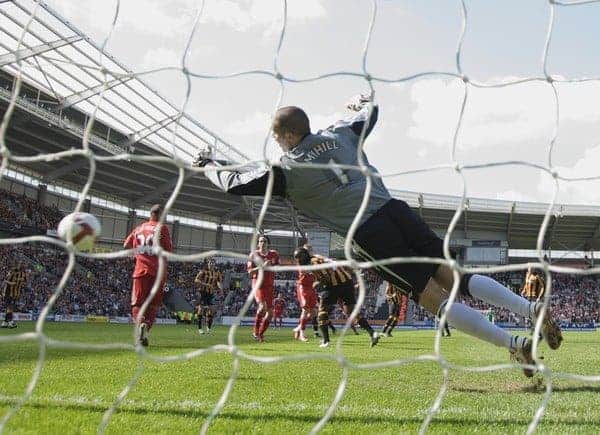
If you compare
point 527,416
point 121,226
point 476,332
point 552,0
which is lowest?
point 527,416

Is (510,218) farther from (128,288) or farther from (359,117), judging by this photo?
(359,117)

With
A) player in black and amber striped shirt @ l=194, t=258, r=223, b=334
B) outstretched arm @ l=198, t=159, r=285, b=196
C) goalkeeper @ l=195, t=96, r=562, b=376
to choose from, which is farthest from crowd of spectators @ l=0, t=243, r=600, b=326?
outstretched arm @ l=198, t=159, r=285, b=196

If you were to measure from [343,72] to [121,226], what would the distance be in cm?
4096

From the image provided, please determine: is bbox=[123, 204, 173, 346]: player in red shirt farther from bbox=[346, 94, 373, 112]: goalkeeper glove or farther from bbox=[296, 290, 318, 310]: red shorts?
bbox=[296, 290, 318, 310]: red shorts

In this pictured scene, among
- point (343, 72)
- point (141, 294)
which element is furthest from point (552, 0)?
point (141, 294)

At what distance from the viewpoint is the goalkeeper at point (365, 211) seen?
12.3 ft

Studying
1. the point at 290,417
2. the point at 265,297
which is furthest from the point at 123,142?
the point at 290,417

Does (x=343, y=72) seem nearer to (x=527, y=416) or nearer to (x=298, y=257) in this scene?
(x=527, y=416)

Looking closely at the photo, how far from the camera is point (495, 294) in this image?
Answer: 13.1 ft

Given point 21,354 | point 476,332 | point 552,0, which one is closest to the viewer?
point 552,0

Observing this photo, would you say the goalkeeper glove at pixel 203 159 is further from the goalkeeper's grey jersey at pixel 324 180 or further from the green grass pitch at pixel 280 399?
the green grass pitch at pixel 280 399

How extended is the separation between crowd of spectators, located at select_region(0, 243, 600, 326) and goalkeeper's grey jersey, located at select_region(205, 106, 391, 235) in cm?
2033

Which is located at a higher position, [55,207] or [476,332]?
[55,207]

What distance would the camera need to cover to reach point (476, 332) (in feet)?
12.5
